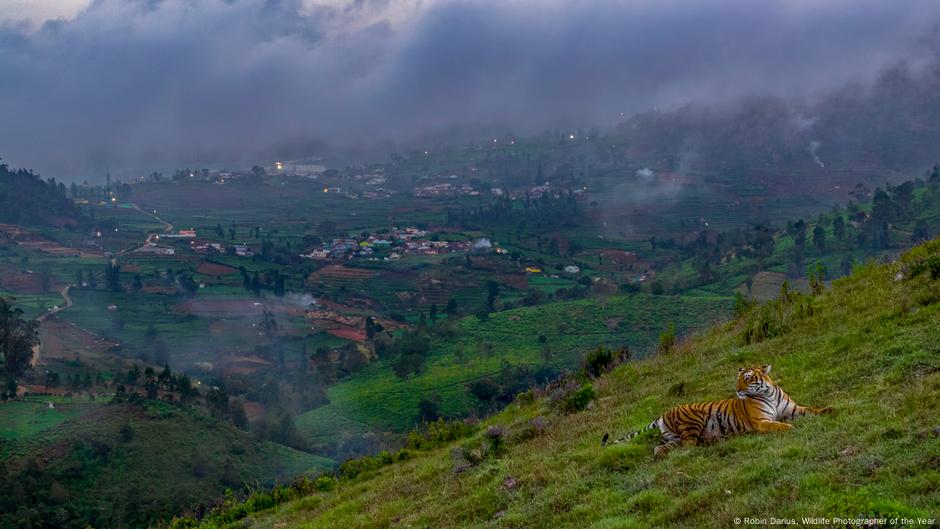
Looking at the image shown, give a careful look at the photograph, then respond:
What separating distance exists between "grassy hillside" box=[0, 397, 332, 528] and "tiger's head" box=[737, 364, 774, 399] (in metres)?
29.1

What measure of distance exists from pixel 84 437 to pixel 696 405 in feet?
139

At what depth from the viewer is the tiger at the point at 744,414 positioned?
909 cm

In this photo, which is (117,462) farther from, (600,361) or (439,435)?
(600,361)

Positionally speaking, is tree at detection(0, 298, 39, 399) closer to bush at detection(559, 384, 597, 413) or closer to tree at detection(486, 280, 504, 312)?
tree at detection(486, 280, 504, 312)

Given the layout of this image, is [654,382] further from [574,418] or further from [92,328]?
[92,328]

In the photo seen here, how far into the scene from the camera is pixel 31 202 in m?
146

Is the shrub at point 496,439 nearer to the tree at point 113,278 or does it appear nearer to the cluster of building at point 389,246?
the tree at point 113,278

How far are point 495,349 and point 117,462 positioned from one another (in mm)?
39408

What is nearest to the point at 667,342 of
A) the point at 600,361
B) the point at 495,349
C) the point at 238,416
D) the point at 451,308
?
the point at 600,361

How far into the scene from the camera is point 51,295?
103 metres

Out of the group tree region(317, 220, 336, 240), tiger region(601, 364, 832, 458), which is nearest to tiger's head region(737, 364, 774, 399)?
tiger region(601, 364, 832, 458)

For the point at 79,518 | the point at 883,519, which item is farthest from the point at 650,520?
the point at 79,518

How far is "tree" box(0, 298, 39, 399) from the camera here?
187ft

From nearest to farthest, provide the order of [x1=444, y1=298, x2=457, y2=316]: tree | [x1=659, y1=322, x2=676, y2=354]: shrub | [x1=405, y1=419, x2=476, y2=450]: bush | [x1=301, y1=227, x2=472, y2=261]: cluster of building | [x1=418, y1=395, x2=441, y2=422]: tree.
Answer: [x1=405, y1=419, x2=476, y2=450]: bush → [x1=659, y1=322, x2=676, y2=354]: shrub → [x1=418, y1=395, x2=441, y2=422]: tree → [x1=444, y1=298, x2=457, y2=316]: tree → [x1=301, y1=227, x2=472, y2=261]: cluster of building
